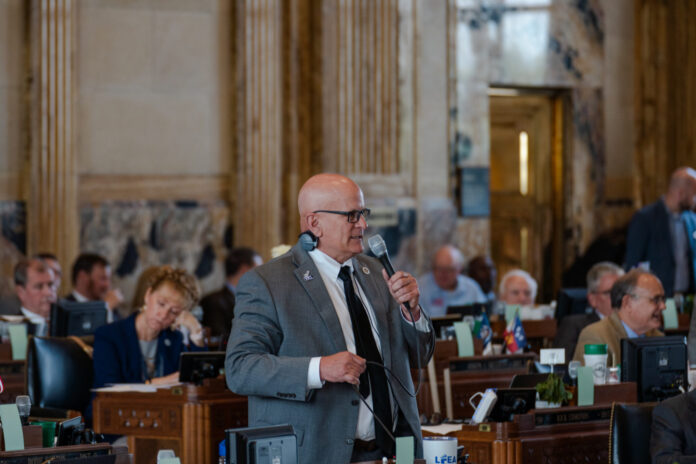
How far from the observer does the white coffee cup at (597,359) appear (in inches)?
224

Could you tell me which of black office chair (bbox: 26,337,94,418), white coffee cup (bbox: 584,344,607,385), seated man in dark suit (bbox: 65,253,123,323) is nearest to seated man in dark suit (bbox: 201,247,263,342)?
seated man in dark suit (bbox: 65,253,123,323)

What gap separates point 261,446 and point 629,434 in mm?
1746

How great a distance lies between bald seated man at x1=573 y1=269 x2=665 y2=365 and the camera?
6316 mm

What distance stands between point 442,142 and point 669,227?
101 inches

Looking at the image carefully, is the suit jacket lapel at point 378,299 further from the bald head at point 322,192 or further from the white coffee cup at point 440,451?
the white coffee cup at point 440,451

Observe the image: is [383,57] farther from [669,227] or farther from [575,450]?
[575,450]

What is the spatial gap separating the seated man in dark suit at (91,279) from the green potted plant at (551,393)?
4906 millimetres

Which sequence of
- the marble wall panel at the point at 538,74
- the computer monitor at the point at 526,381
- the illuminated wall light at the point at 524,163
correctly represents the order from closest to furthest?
1. the computer monitor at the point at 526,381
2. the marble wall panel at the point at 538,74
3. the illuminated wall light at the point at 524,163

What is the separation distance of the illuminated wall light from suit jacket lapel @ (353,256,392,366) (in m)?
9.22

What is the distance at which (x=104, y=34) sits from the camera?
1034 cm

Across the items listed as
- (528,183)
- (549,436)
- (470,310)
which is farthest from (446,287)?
(549,436)

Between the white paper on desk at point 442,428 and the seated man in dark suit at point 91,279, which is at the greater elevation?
the seated man in dark suit at point 91,279

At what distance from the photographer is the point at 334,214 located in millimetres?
4125

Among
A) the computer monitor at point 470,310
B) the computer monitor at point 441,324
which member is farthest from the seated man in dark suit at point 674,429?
the computer monitor at point 470,310
